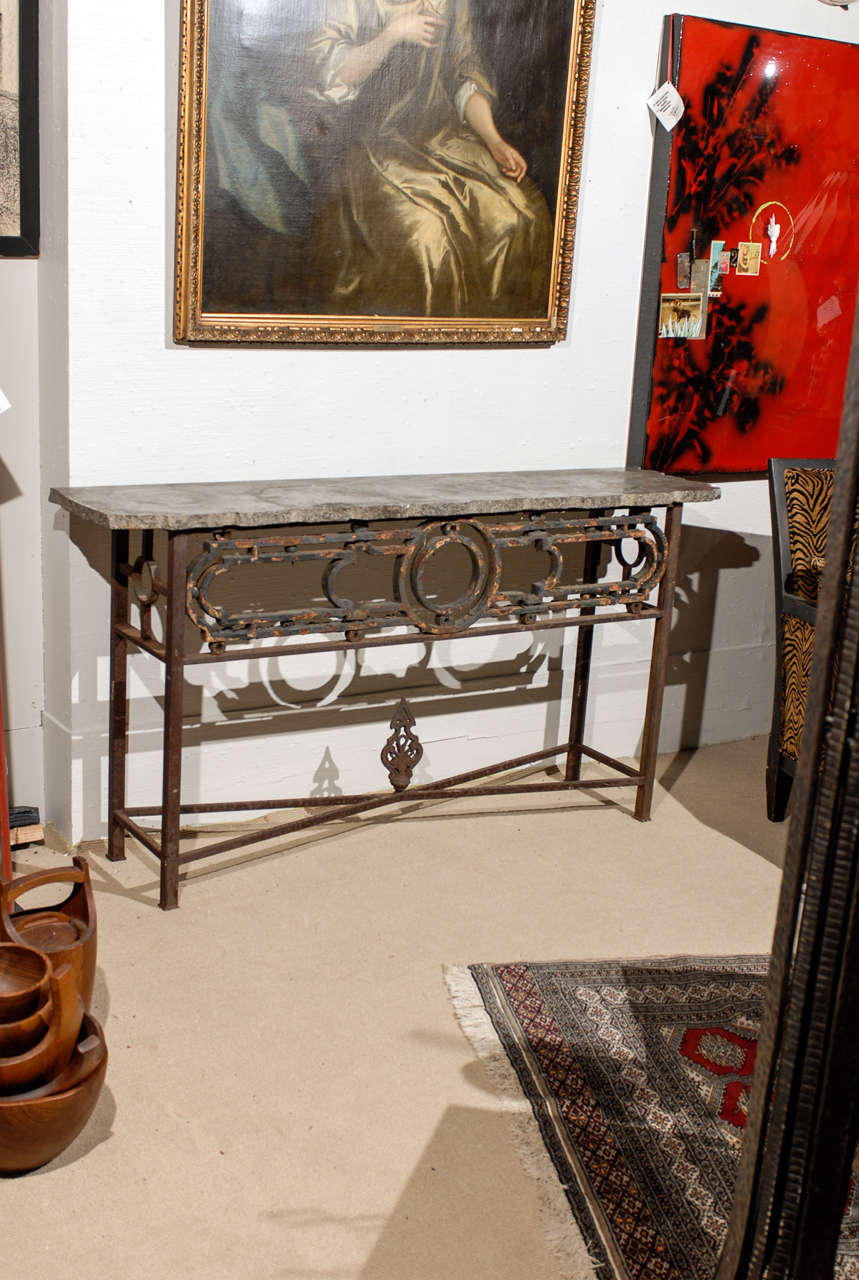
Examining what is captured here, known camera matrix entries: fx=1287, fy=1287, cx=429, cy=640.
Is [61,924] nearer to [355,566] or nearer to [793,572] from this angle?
[355,566]

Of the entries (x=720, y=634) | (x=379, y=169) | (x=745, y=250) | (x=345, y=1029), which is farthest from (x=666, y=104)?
(x=345, y=1029)

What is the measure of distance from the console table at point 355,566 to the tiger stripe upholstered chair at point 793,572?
0.84 ft

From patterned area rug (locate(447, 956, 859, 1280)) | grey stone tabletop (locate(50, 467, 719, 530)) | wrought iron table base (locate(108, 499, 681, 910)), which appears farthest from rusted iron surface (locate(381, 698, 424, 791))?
patterned area rug (locate(447, 956, 859, 1280))

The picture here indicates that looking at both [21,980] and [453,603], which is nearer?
[21,980]

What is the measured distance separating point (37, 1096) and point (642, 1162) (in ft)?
3.41

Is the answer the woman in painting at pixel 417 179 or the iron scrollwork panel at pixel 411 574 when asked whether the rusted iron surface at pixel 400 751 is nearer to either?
the iron scrollwork panel at pixel 411 574

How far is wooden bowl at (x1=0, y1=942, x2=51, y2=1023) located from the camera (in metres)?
2.14

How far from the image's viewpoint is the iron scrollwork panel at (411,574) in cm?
288

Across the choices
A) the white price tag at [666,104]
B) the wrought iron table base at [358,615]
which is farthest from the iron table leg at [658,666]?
the white price tag at [666,104]

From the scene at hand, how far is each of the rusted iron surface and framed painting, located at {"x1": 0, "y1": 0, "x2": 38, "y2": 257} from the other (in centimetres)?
145

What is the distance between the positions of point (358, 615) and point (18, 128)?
1.36 meters

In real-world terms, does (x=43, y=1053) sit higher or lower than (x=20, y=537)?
lower

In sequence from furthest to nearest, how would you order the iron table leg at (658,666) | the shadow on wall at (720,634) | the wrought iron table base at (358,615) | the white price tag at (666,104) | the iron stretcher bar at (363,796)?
1. the shadow on wall at (720,634)
2. the white price tag at (666,104)
3. the iron table leg at (658,666)
4. the iron stretcher bar at (363,796)
5. the wrought iron table base at (358,615)

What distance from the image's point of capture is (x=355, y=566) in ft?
11.5
